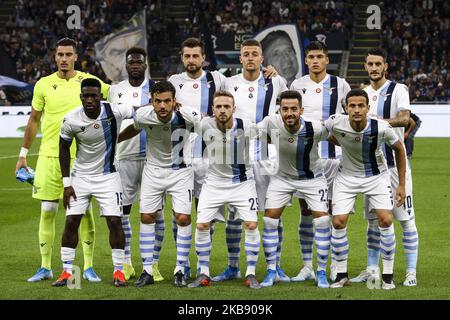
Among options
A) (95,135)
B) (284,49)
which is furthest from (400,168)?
(284,49)

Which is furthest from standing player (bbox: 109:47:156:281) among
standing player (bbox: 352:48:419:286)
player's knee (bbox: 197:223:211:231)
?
standing player (bbox: 352:48:419:286)

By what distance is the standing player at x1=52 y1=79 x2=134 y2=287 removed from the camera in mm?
8836

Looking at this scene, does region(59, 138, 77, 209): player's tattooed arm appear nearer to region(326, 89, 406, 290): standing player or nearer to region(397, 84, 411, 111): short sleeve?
region(326, 89, 406, 290): standing player

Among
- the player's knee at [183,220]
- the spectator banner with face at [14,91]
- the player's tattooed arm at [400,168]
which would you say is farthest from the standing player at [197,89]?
the spectator banner with face at [14,91]

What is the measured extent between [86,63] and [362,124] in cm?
2854

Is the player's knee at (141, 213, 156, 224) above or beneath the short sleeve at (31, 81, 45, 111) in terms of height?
beneath

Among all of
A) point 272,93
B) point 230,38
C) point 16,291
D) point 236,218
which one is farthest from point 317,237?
point 230,38

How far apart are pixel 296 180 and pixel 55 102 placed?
7.95ft

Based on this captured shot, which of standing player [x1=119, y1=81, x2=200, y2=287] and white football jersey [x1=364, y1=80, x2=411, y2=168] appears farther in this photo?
white football jersey [x1=364, y1=80, x2=411, y2=168]

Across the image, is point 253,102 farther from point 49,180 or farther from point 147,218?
point 49,180

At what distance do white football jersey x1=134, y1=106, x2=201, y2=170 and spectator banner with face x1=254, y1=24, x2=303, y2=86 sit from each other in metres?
17.2

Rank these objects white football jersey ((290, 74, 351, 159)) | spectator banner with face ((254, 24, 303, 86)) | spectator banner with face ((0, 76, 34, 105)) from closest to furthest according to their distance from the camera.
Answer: white football jersey ((290, 74, 351, 159)) < spectator banner with face ((254, 24, 303, 86)) < spectator banner with face ((0, 76, 34, 105))

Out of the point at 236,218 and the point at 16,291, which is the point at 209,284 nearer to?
the point at 236,218

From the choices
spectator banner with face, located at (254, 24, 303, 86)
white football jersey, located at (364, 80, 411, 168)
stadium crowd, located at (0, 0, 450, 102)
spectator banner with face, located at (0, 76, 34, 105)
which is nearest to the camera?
white football jersey, located at (364, 80, 411, 168)
